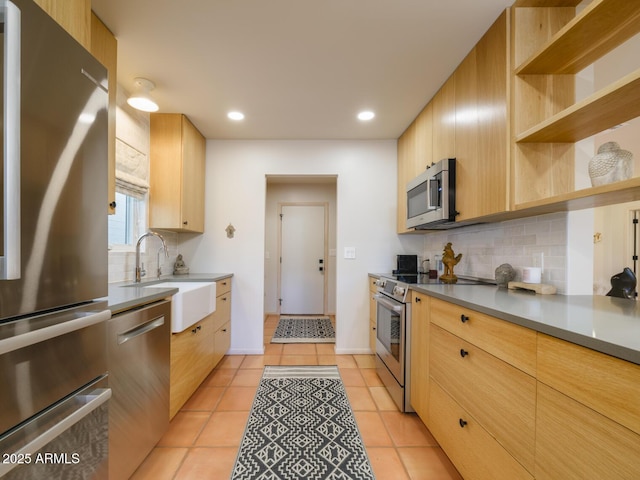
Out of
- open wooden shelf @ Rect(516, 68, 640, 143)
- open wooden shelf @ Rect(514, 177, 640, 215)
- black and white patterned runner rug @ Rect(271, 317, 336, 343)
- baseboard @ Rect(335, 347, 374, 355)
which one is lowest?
black and white patterned runner rug @ Rect(271, 317, 336, 343)

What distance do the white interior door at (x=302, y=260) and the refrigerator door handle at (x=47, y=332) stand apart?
3.76 m

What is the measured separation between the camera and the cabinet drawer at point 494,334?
0.90 m

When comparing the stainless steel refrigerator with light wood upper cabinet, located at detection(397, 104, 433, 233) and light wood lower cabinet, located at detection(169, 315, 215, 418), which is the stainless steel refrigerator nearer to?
light wood lower cabinet, located at detection(169, 315, 215, 418)

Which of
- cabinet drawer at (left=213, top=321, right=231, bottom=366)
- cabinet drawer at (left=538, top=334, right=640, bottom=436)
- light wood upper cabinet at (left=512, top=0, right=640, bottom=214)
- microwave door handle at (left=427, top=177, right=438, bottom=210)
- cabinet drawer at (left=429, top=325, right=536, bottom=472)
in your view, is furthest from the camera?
cabinet drawer at (left=213, top=321, right=231, bottom=366)

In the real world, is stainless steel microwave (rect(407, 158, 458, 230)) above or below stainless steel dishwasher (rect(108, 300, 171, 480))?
above

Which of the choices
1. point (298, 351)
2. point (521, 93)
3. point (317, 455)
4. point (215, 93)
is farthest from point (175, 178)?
point (521, 93)

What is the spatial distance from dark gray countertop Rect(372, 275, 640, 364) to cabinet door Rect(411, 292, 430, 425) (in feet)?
0.98

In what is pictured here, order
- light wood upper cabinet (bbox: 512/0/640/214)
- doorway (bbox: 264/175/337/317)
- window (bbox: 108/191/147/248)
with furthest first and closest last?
doorway (bbox: 264/175/337/317), window (bbox: 108/191/147/248), light wood upper cabinet (bbox: 512/0/640/214)

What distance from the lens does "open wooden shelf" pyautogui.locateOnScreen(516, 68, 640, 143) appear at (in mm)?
944

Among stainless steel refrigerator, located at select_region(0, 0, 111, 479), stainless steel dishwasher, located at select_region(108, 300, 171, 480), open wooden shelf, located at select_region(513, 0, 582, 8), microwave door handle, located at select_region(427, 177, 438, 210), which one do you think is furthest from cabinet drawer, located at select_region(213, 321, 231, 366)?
open wooden shelf, located at select_region(513, 0, 582, 8)

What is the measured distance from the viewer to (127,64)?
1845 millimetres

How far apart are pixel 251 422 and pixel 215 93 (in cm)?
246

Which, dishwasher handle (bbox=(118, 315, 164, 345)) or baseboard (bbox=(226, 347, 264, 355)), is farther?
baseboard (bbox=(226, 347, 264, 355))

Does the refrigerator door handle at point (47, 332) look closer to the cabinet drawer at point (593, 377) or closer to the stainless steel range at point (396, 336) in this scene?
the cabinet drawer at point (593, 377)
